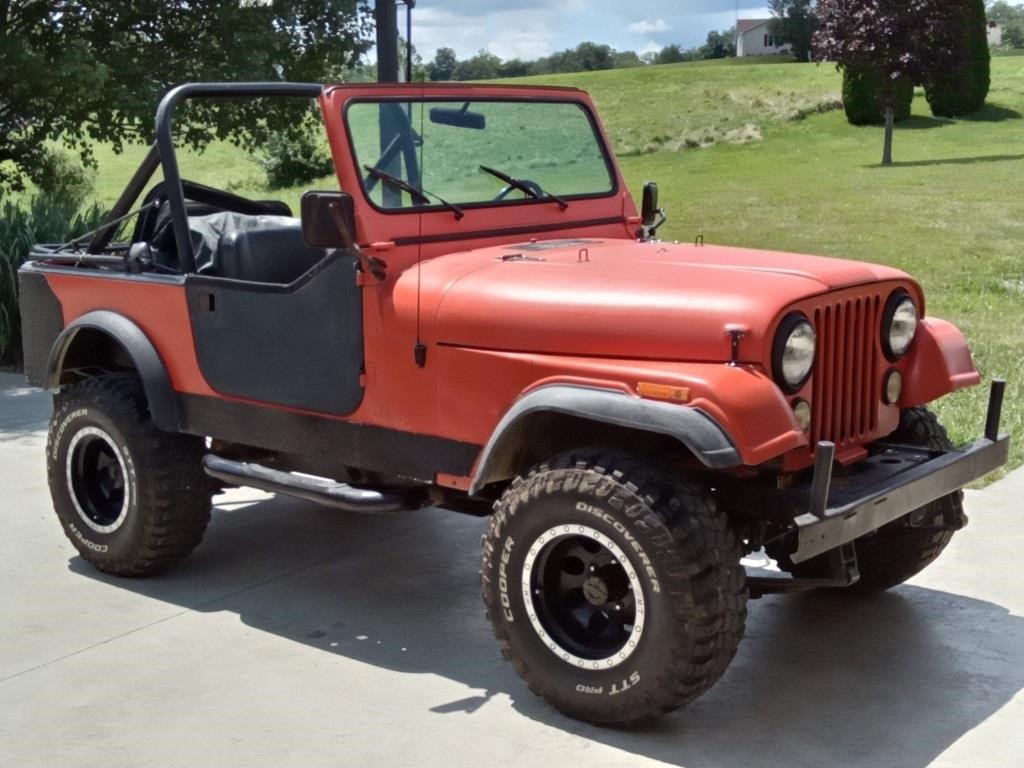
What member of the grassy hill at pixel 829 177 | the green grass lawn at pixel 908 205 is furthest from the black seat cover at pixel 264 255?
the green grass lawn at pixel 908 205

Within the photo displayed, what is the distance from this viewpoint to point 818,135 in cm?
3619

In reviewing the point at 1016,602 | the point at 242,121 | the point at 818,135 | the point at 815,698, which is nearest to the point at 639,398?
the point at 815,698

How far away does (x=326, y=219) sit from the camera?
4453 mm

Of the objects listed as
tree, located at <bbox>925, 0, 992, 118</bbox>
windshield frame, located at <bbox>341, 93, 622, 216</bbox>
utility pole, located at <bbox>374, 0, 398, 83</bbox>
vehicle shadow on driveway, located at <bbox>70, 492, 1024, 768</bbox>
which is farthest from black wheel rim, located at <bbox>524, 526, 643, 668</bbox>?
tree, located at <bbox>925, 0, 992, 118</bbox>

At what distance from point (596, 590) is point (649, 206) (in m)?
2.08

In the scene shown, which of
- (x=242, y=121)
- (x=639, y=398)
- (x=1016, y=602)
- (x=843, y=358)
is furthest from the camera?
(x=242, y=121)

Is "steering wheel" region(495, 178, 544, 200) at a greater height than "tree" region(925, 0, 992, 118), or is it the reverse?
"tree" region(925, 0, 992, 118)

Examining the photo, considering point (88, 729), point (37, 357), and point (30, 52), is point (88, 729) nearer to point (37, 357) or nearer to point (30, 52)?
point (37, 357)

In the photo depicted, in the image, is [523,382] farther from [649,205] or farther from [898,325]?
[649,205]

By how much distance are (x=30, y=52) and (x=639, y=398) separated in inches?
440

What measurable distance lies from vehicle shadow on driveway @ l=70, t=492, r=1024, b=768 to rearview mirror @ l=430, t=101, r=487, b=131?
169cm

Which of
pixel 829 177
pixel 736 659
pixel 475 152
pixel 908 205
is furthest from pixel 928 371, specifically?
pixel 829 177

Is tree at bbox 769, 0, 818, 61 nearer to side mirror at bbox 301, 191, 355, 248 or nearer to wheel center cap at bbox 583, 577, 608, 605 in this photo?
side mirror at bbox 301, 191, 355, 248

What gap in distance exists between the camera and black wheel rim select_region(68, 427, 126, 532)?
5434mm
